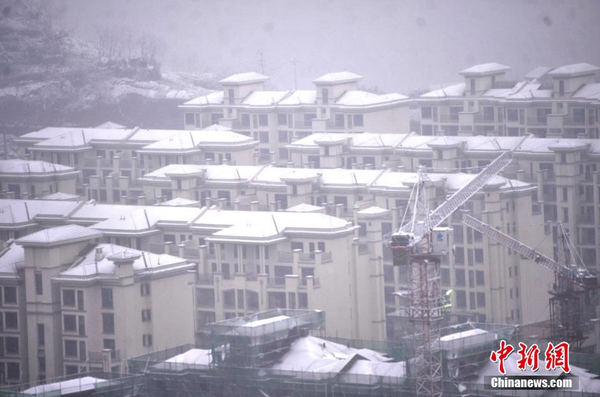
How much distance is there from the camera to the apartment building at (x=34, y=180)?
4703 cm

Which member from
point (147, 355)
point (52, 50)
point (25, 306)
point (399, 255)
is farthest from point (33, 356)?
point (52, 50)

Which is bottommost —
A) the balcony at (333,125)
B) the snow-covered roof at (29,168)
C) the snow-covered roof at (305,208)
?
the snow-covered roof at (305,208)

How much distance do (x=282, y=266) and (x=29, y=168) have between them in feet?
39.0

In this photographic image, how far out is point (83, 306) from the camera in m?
35.1

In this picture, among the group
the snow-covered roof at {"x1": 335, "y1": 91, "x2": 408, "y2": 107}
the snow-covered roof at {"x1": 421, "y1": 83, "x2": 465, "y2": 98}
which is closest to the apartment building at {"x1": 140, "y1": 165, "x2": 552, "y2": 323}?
the snow-covered roof at {"x1": 335, "y1": 91, "x2": 408, "y2": 107}

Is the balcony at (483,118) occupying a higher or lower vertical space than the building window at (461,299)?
higher

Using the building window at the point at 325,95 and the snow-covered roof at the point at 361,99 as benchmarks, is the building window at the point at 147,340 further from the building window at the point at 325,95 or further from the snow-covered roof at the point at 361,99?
the building window at the point at 325,95

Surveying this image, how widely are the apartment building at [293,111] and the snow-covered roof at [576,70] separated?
5.14m

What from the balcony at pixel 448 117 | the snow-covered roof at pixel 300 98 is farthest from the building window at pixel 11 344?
the balcony at pixel 448 117

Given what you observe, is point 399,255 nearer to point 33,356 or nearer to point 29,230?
point 33,356

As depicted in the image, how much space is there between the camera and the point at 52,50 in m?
72.1

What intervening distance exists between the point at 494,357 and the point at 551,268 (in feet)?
30.2

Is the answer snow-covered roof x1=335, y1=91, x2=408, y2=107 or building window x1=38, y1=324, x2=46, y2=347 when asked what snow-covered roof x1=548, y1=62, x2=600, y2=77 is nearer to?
snow-covered roof x1=335, y1=91, x2=408, y2=107

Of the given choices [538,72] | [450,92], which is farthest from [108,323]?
[538,72]
